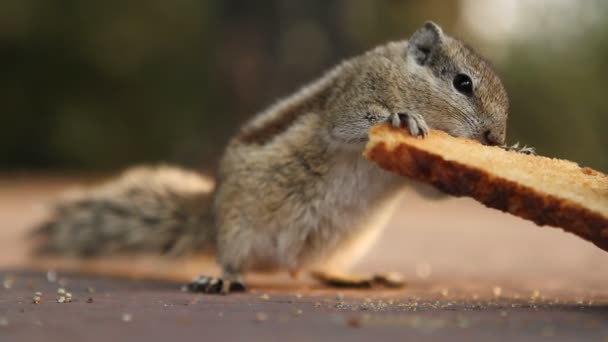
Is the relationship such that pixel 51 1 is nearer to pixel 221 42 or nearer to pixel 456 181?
pixel 221 42

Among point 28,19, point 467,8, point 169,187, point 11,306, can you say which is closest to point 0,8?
point 28,19

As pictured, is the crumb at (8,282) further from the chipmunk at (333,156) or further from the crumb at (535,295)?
the crumb at (535,295)

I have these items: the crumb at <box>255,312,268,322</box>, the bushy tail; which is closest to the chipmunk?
the bushy tail

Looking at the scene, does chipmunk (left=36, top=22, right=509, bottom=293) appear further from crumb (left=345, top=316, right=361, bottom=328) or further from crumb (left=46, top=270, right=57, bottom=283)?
crumb (left=345, top=316, right=361, bottom=328)

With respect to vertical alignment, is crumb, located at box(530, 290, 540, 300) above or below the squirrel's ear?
below

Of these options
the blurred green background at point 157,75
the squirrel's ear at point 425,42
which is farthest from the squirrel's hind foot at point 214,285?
the blurred green background at point 157,75

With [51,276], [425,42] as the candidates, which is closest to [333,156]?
[425,42]

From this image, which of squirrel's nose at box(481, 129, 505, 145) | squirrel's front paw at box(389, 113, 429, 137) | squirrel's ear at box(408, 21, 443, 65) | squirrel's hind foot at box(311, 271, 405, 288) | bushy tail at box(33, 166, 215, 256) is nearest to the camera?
squirrel's front paw at box(389, 113, 429, 137)
